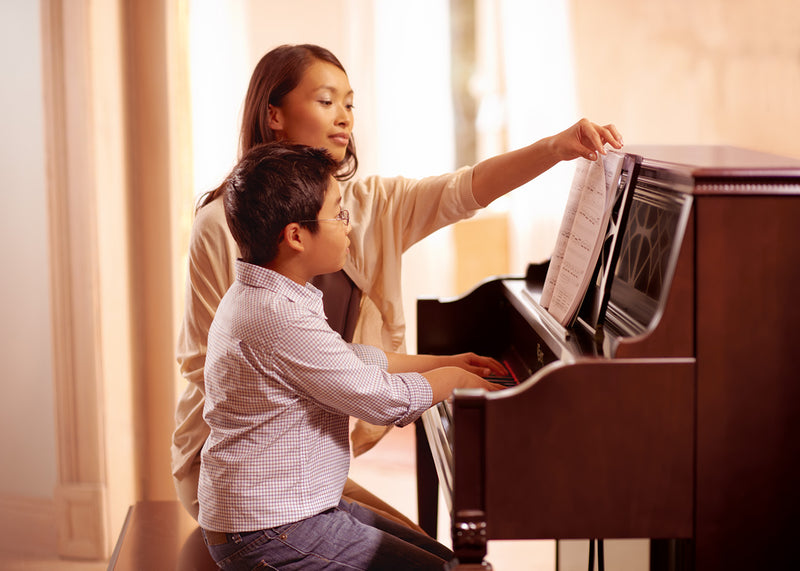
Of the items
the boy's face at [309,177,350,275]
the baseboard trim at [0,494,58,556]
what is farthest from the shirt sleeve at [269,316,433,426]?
Result: the baseboard trim at [0,494,58,556]

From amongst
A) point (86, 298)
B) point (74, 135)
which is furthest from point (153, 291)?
point (74, 135)

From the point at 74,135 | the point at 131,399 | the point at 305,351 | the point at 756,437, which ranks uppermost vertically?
the point at 74,135

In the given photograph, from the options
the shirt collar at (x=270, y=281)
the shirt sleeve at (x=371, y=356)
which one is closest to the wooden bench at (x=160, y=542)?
the shirt sleeve at (x=371, y=356)

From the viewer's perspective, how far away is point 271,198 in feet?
4.88

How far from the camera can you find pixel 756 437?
1.37 metres

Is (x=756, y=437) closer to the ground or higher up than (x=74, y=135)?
closer to the ground

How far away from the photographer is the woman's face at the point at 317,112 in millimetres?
1945

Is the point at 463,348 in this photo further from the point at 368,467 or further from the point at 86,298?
the point at 368,467

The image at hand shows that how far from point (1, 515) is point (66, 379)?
533 mm

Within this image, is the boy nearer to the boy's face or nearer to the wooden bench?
the boy's face

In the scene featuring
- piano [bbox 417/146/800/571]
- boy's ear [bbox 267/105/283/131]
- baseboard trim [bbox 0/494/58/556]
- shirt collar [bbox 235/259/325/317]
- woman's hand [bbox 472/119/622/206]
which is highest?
boy's ear [bbox 267/105/283/131]

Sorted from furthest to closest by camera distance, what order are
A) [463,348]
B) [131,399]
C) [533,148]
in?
[131,399]
[463,348]
[533,148]

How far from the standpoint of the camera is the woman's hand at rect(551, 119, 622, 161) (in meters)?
1.63

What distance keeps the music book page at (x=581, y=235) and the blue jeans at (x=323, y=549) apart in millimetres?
575
